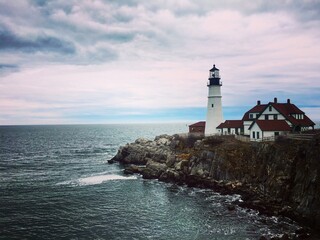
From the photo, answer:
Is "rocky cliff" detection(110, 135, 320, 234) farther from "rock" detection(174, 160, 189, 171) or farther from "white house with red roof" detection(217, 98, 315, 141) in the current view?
"white house with red roof" detection(217, 98, 315, 141)

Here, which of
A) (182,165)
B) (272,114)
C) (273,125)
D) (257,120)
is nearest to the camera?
(273,125)

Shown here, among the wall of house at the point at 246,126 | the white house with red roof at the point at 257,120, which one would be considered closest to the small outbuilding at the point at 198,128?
the white house with red roof at the point at 257,120

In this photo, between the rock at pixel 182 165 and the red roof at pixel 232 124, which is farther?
the red roof at pixel 232 124

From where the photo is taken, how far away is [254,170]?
48906 millimetres

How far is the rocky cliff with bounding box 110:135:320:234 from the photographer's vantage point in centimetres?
3734

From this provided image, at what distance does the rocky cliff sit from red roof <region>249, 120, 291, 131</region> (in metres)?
5.20

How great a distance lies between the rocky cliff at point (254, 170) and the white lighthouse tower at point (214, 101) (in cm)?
685

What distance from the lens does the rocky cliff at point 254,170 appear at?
3734cm

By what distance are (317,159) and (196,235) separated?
16.9 m

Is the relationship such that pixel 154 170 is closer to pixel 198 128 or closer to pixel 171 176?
pixel 171 176

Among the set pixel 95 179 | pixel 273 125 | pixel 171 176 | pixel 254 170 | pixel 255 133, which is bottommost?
pixel 95 179

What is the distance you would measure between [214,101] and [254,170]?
25979 millimetres

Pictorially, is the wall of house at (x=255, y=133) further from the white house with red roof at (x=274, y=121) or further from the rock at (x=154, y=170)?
the rock at (x=154, y=170)

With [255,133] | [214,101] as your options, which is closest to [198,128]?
[214,101]
